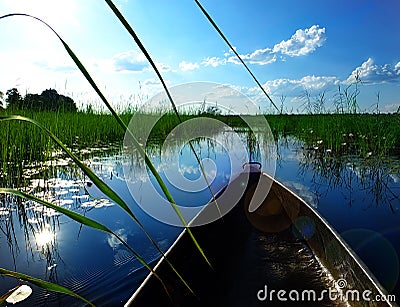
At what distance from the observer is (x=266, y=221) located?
2102mm

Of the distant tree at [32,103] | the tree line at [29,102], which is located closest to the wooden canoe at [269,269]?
the tree line at [29,102]

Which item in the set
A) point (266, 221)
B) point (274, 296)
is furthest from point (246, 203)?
point (274, 296)

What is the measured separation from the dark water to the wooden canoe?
0.79 feet

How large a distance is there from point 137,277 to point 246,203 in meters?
1.09

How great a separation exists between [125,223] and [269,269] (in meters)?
0.97

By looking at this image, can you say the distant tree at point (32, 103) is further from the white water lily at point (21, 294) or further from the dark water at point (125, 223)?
the white water lily at point (21, 294)

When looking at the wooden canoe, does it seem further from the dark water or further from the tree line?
the tree line

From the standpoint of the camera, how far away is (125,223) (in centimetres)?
202

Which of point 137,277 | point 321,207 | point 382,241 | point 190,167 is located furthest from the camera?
point 190,167

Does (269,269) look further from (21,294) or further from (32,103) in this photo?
(32,103)

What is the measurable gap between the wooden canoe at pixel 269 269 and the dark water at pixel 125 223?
24 centimetres

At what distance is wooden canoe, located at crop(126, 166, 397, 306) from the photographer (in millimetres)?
1038

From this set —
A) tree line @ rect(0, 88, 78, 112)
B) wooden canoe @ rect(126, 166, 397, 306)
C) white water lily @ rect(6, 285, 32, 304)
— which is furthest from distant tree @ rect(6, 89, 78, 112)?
white water lily @ rect(6, 285, 32, 304)

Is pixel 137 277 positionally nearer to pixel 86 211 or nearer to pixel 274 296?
pixel 274 296
